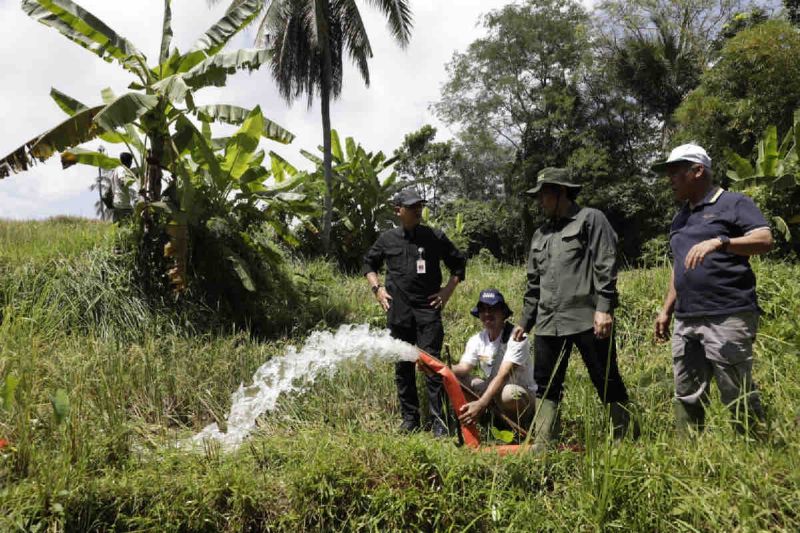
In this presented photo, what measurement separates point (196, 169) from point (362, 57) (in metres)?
10.3

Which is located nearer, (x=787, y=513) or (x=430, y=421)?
(x=787, y=513)

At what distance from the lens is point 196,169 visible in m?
7.17

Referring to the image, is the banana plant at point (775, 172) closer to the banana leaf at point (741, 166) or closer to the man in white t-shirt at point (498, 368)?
the banana leaf at point (741, 166)

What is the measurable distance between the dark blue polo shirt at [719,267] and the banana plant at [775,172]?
5889 millimetres

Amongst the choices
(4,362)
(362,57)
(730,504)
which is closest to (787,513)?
(730,504)

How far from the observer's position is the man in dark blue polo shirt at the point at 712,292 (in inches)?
113

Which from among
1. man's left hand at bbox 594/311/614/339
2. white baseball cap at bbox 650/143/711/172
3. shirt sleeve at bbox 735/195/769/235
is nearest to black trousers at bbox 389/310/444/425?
man's left hand at bbox 594/311/614/339

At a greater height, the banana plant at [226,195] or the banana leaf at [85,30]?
the banana leaf at [85,30]

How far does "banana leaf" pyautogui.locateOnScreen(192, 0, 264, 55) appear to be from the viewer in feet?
22.9

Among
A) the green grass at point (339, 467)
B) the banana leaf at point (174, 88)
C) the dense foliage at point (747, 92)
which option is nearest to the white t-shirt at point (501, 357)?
the green grass at point (339, 467)

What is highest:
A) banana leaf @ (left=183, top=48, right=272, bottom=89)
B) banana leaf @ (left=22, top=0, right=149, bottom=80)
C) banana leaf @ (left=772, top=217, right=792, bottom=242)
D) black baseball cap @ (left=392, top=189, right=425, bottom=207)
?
banana leaf @ (left=22, top=0, right=149, bottom=80)

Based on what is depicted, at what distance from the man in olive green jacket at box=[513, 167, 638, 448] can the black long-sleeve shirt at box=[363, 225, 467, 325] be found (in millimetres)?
1068

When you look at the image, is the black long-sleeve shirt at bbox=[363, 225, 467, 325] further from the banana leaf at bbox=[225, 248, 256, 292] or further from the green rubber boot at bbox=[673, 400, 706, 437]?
the banana leaf at bbox=[225, 248, 256, 292]

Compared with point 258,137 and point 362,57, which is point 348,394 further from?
point 362,57
